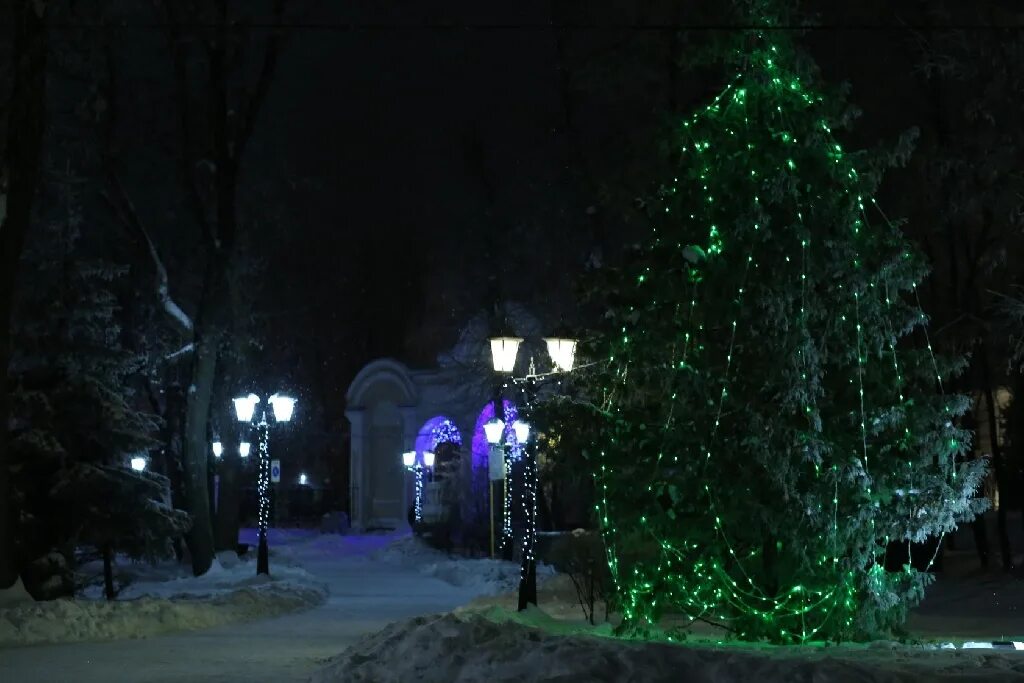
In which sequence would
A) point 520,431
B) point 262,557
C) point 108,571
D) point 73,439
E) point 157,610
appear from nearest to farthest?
point 157,610
point 73,439
point 108,571
point 520,431
point 262,557

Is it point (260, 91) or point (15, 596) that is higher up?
point (260, 91)

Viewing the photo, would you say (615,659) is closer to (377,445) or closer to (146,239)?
(146,239)

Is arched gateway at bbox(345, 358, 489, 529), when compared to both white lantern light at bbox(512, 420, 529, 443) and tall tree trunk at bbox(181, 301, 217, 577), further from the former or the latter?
white lantern light at bbox(512, 420, 529, 443)

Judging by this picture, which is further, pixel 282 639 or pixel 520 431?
pixel 520 431

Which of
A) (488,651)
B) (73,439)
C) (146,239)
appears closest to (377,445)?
(146,239)

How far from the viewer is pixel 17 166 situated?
1894 cm

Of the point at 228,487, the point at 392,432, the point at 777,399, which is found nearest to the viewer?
the point at 777,399

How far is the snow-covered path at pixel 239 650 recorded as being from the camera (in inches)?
542

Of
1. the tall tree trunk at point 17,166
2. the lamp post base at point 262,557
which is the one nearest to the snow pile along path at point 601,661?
the tall tree trunk at point 17,166

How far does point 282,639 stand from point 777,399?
303 inches

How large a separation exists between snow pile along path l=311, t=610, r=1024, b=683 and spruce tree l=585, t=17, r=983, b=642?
122 centimetres

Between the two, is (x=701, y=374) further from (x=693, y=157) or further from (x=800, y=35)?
(x=800, y=35)

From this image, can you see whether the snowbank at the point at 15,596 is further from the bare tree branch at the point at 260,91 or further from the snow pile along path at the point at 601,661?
the bare tree branch at the point at 260,91

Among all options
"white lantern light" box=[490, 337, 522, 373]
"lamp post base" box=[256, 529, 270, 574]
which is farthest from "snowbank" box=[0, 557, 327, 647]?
"white lantern light" box=[490, 337, 522, 373]
